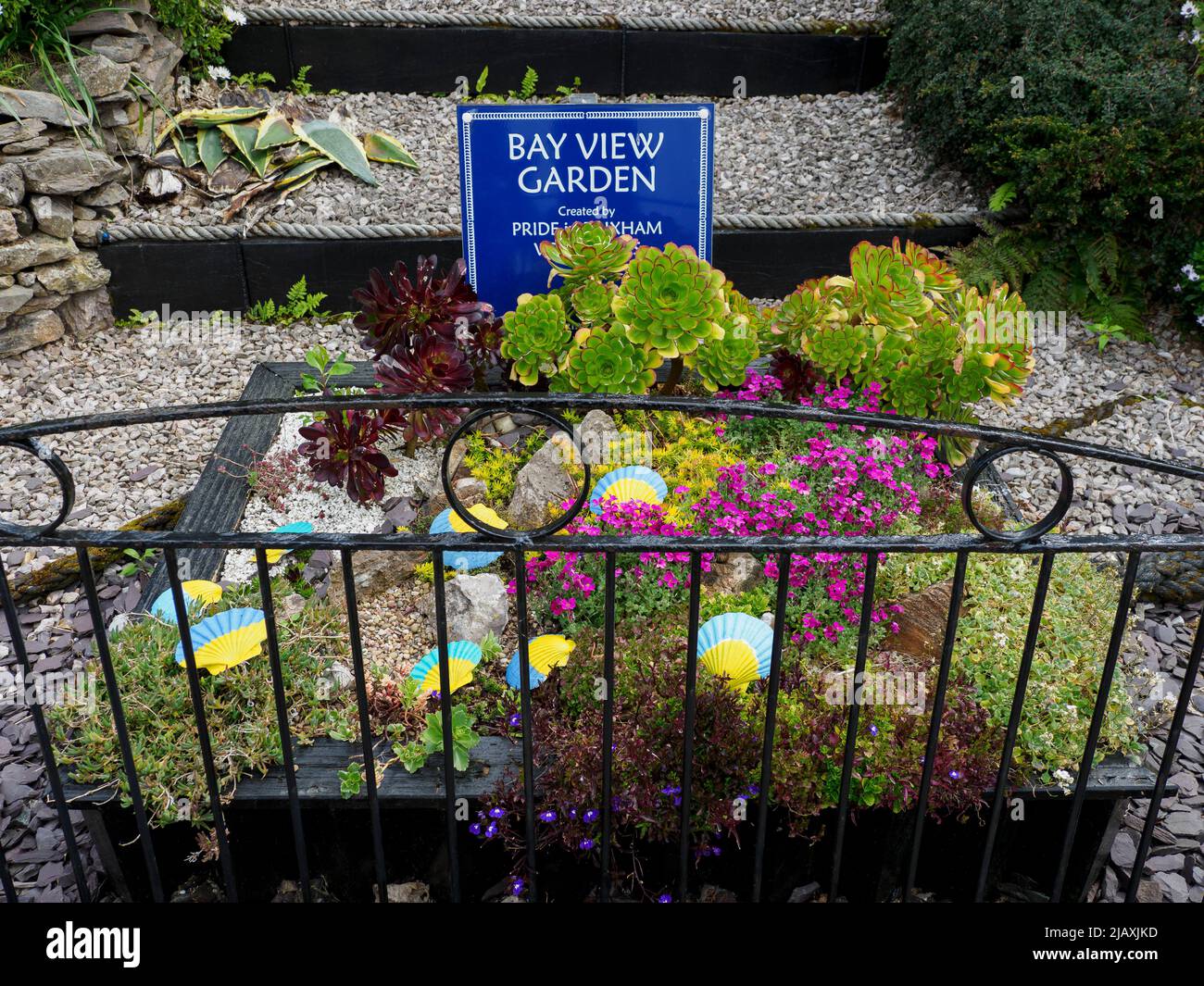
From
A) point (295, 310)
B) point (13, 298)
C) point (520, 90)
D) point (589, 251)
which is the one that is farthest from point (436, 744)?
point (520, 90)

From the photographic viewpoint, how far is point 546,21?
5086mm

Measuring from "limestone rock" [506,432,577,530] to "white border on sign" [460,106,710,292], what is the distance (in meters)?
0.99

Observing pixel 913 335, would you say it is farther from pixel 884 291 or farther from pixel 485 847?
pixel 485 847

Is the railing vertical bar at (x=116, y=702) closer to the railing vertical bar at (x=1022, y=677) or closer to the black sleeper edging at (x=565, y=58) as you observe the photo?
the railing vertical bar at (x=1022, y=677)

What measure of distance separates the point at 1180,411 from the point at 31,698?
401 cm

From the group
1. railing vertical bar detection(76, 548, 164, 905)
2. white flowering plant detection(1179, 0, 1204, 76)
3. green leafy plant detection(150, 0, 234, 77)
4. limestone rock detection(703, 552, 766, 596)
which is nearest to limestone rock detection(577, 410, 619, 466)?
limestone rock detection(703, 552, 766, 596)

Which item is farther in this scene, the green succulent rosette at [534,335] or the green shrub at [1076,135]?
the green shrub at [1076,135]

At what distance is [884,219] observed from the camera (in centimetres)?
449

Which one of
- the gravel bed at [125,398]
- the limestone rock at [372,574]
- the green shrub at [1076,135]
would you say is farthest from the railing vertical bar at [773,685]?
the green shrub at [1076,135]

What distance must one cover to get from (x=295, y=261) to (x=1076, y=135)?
10.9ft

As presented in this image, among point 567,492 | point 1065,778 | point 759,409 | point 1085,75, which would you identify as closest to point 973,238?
point 1085,75

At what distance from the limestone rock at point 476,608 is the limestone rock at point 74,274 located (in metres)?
2.56

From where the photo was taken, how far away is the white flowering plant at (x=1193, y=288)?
13.5 ft
